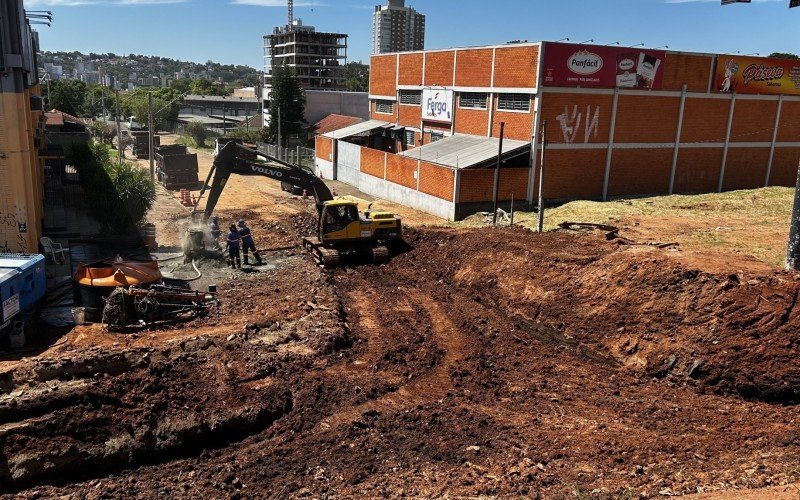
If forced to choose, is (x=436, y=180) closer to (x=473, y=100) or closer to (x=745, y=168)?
(x=473, y=100)

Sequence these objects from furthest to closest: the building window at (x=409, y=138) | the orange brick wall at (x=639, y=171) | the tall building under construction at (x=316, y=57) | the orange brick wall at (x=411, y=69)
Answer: the tall building under construction at (x=316, y=57) → the building window at (x=409, y=138) → the orange brick wall at (x=411, y=69) → the orange brick wall at (x=639, y=171)

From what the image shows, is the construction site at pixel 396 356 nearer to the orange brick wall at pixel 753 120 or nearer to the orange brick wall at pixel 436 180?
the orange brick wall at pixel 436 180

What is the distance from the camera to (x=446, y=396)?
536 inches

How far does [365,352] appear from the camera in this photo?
1569cm

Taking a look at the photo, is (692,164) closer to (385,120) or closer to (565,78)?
(565,78)

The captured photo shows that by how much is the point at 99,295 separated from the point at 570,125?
24730 mm

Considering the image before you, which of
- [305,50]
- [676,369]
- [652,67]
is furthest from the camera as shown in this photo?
[305,50]

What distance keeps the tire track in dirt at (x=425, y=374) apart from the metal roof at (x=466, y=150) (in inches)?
532

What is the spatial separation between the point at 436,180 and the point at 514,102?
20.1 ft

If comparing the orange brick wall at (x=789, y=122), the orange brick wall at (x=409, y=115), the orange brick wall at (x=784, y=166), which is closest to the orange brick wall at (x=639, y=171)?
the orange brick wall at (x=789, y=122)

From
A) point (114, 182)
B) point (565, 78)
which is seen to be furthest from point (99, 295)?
point (565, 78)

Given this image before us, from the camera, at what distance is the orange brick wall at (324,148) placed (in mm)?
48406

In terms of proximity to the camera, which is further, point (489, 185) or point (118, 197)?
point (489, 185)

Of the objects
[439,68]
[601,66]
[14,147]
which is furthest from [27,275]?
[439,68]
